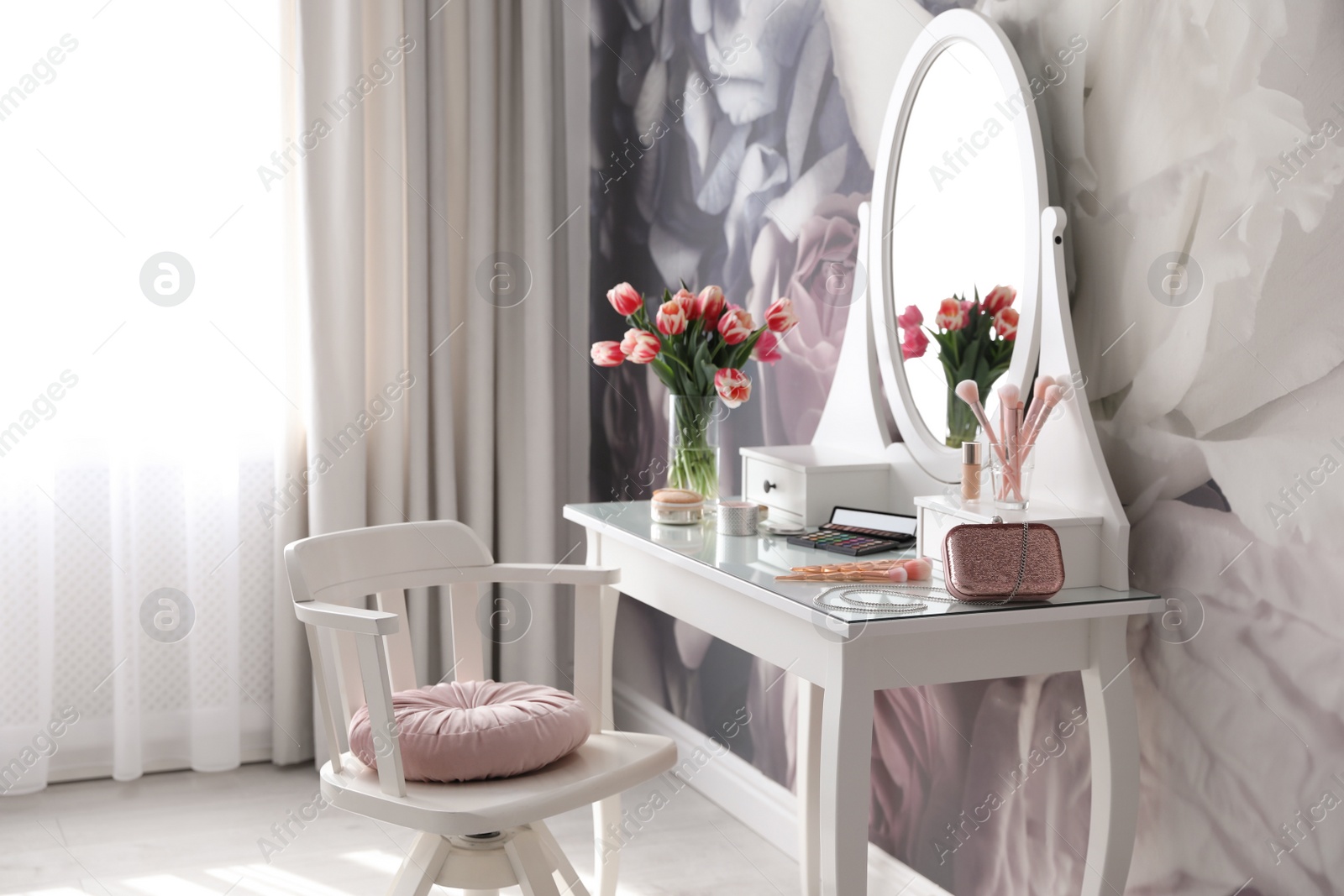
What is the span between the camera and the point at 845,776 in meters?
1.48

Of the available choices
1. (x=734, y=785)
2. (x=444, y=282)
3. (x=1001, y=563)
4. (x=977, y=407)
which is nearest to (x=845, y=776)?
(x=1001, y=563)

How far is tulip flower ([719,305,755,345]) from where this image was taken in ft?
6.91

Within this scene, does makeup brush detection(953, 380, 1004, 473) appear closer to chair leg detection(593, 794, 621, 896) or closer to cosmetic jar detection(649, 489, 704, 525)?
cosmetic jar detection(649, 489, 704, 525)

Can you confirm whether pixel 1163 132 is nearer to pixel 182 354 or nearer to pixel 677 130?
pixel 677 130

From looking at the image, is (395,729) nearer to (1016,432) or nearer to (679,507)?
(679,507)

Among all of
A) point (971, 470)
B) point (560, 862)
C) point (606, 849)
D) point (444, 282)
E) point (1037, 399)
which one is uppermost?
point (444, 282)

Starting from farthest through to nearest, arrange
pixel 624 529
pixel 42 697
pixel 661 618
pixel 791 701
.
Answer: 1. pixel 661 618
2. pixel 42 697
3. pixel 791 701
4. pixel 624 529

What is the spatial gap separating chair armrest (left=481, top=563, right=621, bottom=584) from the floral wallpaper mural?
0.64m

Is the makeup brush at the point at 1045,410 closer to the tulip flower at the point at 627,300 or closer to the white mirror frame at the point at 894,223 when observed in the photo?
the white mirror frame at the point at 894,223

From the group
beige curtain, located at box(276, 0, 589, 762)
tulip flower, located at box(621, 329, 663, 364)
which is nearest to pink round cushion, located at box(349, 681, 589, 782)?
tulip flower, located at box(621, 329, 663, 364)

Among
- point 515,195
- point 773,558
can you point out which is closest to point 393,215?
point 515,195

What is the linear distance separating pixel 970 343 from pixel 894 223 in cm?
31

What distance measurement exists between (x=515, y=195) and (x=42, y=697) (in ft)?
5.70

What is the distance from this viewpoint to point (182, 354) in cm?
298
